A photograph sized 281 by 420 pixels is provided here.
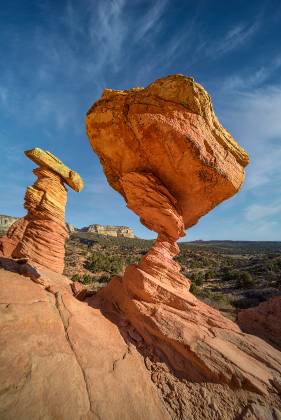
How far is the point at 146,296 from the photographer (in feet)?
27.4

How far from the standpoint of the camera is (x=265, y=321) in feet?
35.0

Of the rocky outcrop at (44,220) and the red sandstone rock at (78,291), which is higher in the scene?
the rocky outcrop at (44,220)

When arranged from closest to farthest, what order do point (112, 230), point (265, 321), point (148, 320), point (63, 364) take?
point (63, 364) < point (148, 320) < point (265, 321) < point (112, 230)

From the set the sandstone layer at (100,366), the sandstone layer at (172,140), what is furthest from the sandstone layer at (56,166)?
the sandstone layer at (100,366)

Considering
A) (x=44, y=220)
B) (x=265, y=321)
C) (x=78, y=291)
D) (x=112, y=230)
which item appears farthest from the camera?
(x=112, y=230)

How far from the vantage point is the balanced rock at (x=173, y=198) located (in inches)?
270

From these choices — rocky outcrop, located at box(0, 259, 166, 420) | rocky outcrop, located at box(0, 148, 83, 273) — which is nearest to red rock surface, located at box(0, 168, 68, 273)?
rocky outcrop, located at box(0, 148, 83, 273)

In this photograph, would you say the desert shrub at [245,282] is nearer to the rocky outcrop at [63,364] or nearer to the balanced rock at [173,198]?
the balanced rock at [173,198]

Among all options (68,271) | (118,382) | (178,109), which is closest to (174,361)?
(118,382)

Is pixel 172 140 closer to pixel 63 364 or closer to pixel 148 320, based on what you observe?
pixel 148 320

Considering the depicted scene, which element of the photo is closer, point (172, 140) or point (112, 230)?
point (172, 140)

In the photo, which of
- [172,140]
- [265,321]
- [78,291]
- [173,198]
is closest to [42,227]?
[78,291]

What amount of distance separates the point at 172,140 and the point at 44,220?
30.1 feet

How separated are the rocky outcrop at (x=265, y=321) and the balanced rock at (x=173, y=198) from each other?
4.97 feet
